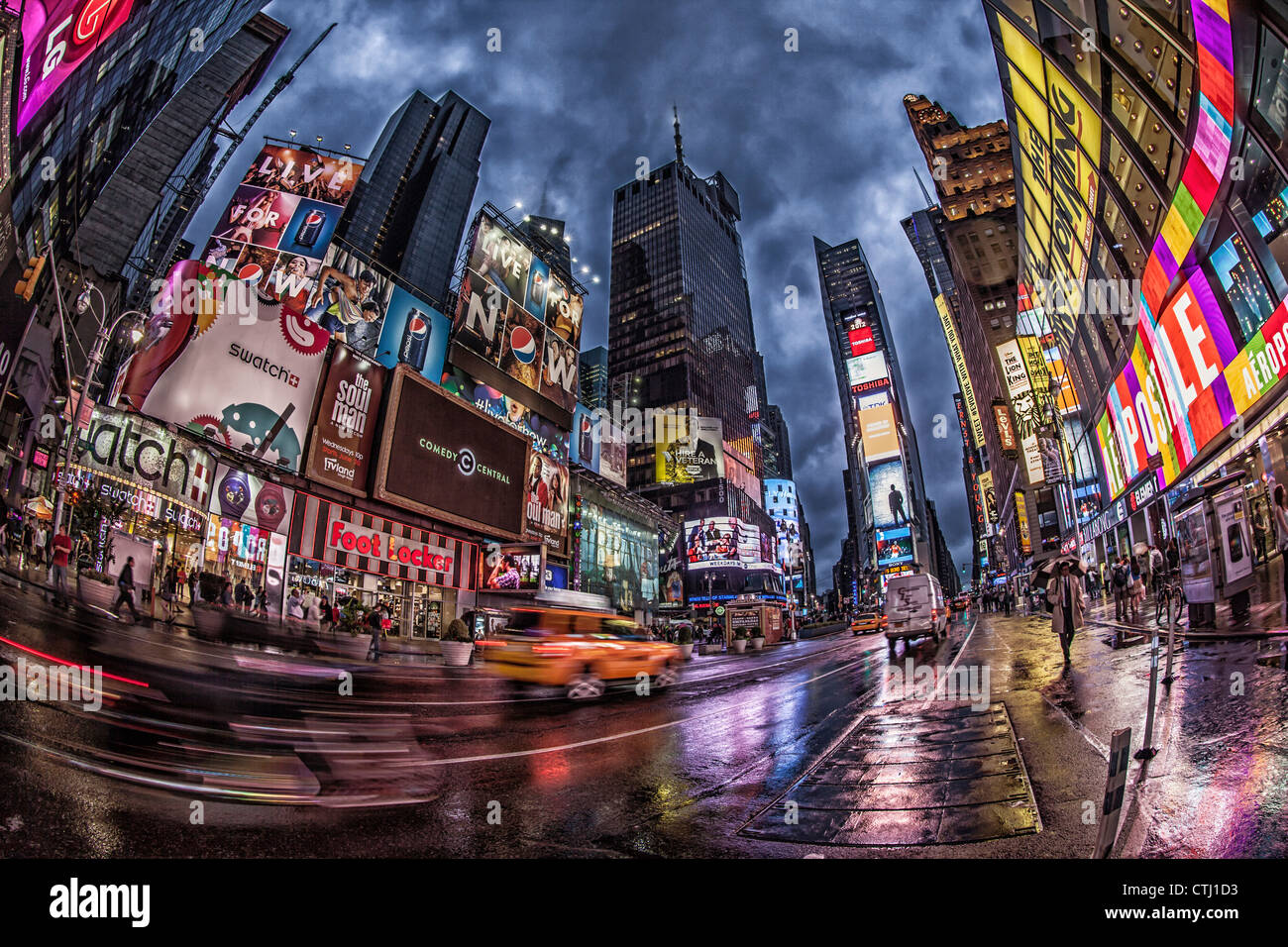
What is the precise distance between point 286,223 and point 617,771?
1181 inches

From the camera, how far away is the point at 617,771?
19.5ft

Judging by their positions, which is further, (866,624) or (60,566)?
(866,624)

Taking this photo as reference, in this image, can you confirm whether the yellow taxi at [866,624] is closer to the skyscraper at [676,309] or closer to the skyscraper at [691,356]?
the skyscraper at [691,356]

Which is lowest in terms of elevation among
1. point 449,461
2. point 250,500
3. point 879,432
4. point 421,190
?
point 250,500

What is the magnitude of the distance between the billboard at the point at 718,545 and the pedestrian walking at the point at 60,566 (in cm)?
6591

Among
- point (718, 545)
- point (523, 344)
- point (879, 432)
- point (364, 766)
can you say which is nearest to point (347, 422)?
point (523, 344)

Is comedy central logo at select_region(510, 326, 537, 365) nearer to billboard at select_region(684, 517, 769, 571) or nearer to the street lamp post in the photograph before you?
the street lamp post

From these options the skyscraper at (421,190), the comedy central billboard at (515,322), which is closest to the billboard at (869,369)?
the comedy central billboard at (515,322)

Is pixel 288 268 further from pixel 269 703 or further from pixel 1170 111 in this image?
pixel 1170 111

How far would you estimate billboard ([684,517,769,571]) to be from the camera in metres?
77.3

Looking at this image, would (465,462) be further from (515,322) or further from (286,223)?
(286,223)

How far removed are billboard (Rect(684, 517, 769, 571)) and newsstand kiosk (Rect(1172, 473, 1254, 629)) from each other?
2379 inches
